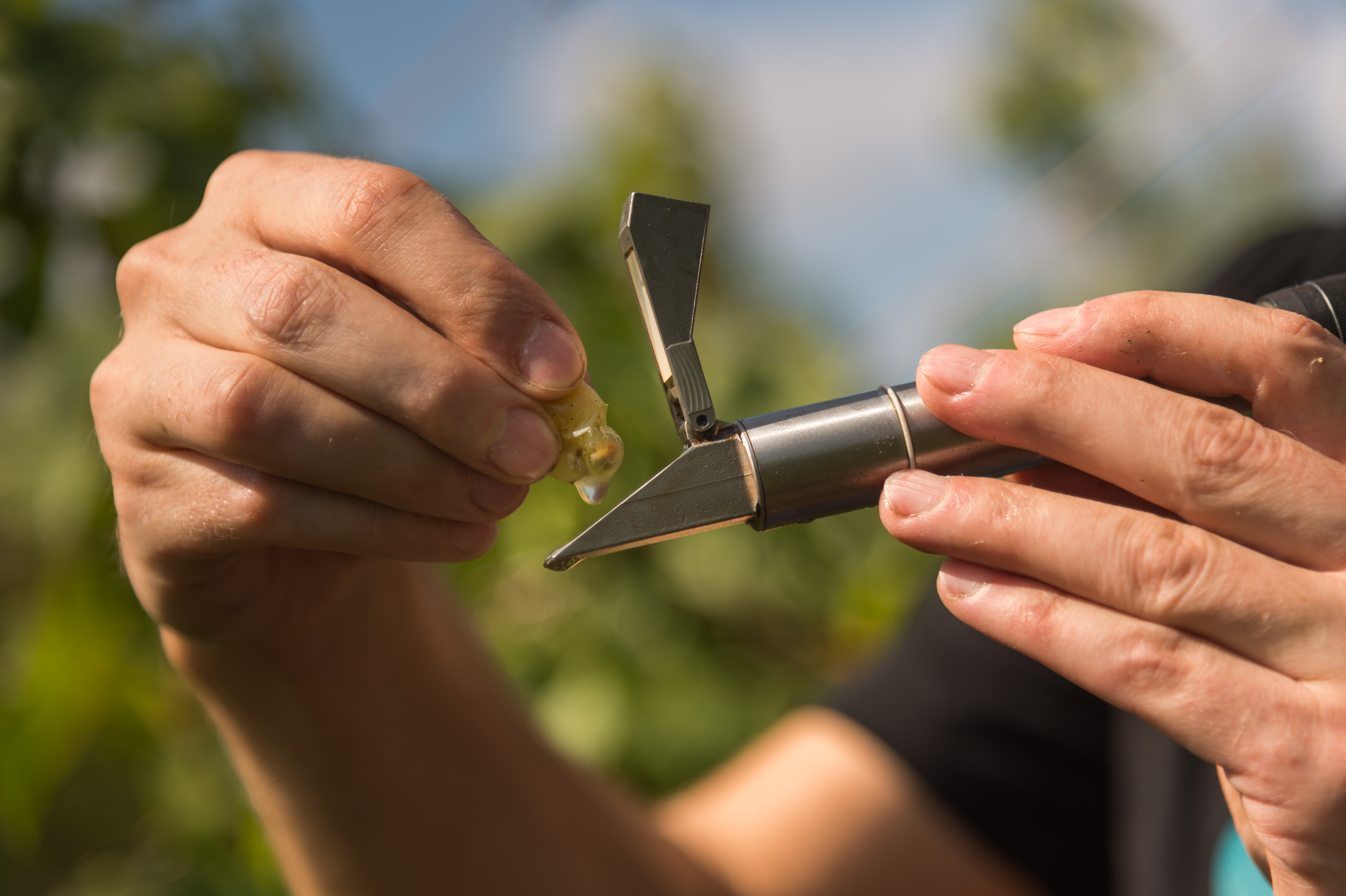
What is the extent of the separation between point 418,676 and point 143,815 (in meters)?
1.23

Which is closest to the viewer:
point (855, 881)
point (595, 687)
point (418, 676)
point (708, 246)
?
point (418, 676)

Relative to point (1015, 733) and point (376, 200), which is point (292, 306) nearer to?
point (376, 200)

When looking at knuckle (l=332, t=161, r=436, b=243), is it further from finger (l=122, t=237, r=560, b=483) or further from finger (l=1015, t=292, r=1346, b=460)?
finger (l=1015, t=292, r=1346, b=460)

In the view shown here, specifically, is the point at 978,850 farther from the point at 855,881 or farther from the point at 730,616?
the point at 730,616

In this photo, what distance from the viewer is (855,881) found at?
1.76 metres

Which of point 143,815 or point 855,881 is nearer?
point 855,881

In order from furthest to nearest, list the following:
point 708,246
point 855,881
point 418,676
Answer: point 708,246
point 855,881
point 418,676

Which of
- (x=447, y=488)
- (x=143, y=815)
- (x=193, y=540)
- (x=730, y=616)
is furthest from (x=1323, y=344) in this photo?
(x=143, y=815)

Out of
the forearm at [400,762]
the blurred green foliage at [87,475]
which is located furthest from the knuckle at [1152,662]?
the blurred green foliage at [87,475]

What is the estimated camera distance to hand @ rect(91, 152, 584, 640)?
784 mm

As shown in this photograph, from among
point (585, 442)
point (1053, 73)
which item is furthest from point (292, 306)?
point (1053, 73)

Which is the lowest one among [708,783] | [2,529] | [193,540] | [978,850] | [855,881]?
[978,850]

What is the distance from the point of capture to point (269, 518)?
2.72ft

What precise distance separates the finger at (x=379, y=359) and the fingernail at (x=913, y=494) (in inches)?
13.7
